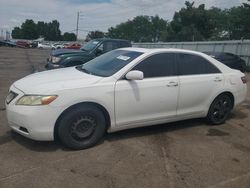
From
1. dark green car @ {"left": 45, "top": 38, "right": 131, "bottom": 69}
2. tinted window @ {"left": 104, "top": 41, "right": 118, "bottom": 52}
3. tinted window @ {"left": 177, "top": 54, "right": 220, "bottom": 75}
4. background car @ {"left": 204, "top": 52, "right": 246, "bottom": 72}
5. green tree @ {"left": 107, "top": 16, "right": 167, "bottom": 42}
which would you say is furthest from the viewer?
green tree @ {"left": 107, "top": 16, "right": 167, "bottom": 42}

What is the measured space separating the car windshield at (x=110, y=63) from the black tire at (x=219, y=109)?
1916mm

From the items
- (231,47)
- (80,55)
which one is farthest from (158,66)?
(231,47)

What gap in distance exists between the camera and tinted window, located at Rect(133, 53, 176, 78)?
5.47 metres

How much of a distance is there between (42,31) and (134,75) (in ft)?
368

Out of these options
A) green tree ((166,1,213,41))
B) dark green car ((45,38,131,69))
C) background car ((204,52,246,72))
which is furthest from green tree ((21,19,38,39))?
dark green car ((45,38,131,69))

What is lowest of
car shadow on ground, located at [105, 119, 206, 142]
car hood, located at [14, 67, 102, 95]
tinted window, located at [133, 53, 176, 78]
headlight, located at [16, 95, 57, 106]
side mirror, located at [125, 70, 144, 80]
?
car shadow on ground, located at [105, 119, 206, 142]

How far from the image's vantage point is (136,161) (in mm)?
4562

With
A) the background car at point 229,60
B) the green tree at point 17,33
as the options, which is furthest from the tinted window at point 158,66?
the green tree at point 17,33

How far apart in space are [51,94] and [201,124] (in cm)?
325

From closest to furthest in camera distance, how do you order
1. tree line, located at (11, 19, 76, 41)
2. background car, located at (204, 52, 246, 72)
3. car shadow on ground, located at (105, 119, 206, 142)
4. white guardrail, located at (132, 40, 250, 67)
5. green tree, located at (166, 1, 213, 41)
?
car shadow on ground, located at (105, 119, 206, 142) < background car, located at (204, 52, 246, 72) < white guardrail, located at (132, 40, 250, 67) < green tree, located at (166, 1, 213, 41) < tree line, located at (11, 19, 76, 41)

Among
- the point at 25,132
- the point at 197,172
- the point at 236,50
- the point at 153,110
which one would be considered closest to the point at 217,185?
the point at 197,172

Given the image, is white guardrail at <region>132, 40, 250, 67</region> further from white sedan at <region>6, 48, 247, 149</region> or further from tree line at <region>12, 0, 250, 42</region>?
white sedan at <region>6, 48, 247, 149</region>

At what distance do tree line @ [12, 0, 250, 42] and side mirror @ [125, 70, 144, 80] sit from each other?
92.6 ft

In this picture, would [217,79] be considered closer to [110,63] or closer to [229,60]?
[110,63]
